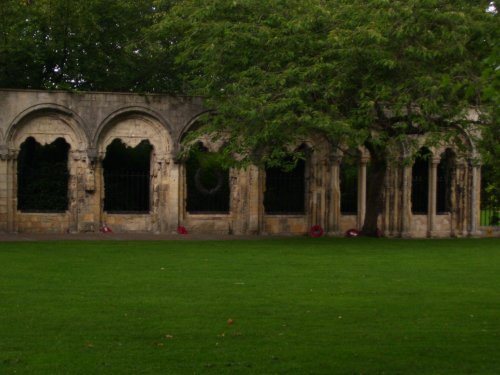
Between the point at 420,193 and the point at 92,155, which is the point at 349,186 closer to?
the point at 420,193

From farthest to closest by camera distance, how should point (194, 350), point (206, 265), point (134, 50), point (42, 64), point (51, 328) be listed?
point (134, 50) < point (42, 64) < point (206, 265) < point (51, 328) < point (194, 350)

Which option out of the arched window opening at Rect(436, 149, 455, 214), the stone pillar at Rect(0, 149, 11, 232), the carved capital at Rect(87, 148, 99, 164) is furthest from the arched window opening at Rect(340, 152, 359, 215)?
the stone pillar at Rect(0, 149, 11, 232)

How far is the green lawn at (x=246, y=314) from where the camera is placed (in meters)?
8.19

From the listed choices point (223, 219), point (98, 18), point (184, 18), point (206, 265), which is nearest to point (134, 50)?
point (98, 18)

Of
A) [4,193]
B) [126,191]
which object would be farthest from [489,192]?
[4,193]

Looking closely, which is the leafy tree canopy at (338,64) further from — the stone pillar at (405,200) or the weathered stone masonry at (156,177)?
the stone pillar at (405,200)

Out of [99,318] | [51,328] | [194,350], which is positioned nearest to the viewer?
[194,350]

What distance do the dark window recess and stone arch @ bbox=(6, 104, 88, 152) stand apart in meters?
5.59

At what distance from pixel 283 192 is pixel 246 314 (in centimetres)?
1712

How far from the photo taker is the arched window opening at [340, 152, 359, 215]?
1080 inches

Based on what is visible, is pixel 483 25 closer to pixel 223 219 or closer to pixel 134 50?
pixel 223 219

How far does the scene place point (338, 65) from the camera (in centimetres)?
2166

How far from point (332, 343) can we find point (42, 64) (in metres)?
22.9

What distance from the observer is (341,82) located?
21.4 m
